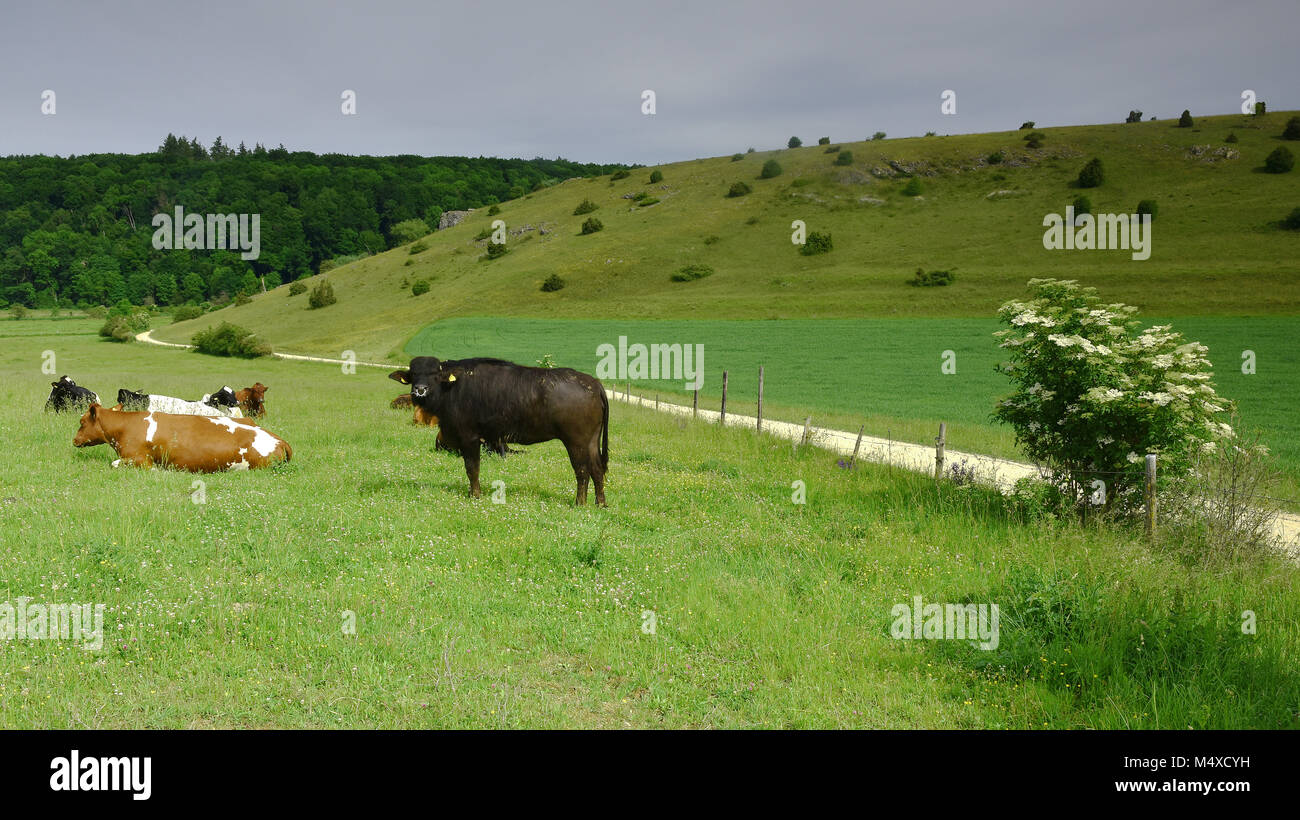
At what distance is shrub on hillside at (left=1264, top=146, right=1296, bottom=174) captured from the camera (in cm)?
7831

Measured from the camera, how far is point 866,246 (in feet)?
256

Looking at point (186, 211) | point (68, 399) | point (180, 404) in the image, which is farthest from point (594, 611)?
point (186, 211)

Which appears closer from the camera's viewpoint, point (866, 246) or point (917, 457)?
point (917, 457)

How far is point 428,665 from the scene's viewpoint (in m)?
Answer: 6.01

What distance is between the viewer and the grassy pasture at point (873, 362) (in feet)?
81.7

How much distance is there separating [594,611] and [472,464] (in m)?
5.25

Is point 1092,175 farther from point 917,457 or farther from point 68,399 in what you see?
point 68,399

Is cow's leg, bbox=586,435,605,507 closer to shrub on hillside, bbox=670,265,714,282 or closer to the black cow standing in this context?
the black cow standing

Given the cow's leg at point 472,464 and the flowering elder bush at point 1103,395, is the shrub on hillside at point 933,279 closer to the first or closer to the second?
the flowering elder bush at point 1103,395

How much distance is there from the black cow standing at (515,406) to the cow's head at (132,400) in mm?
11123

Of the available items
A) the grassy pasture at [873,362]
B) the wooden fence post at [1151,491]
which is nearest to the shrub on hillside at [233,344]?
the grassy pasture at [873,362]

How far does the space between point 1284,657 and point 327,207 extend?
173 meters

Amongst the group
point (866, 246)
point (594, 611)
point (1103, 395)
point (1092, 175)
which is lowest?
point (594, 611)
